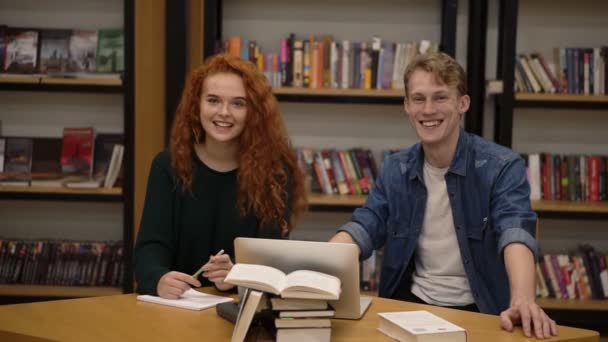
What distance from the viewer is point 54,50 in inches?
148

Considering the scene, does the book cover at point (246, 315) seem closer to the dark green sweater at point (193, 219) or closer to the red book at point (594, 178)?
the dark green sweater at point (193, 219)

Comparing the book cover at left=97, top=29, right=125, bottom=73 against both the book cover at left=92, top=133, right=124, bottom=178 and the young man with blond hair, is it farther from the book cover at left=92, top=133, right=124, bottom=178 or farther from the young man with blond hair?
the young man with blond hair

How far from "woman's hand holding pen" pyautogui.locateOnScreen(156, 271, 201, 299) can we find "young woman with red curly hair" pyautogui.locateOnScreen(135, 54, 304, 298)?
309 mm

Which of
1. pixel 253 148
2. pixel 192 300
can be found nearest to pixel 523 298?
pixel 192 300

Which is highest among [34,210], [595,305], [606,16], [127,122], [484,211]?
[606,16]

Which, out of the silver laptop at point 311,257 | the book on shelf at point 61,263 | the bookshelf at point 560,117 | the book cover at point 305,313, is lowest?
the book on shelf at point 61,263

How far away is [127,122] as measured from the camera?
364 cm

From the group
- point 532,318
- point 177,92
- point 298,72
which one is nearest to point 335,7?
point 298,72

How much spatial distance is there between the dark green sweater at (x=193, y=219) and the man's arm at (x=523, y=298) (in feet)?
2.45

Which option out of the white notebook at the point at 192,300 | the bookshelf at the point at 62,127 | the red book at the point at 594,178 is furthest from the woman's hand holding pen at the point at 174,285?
the red book at the point at 594,178

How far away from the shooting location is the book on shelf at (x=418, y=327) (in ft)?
5.08

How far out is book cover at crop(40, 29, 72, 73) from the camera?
3740mm

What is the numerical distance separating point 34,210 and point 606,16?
3166mm

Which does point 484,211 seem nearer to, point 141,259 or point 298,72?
point 141,259
